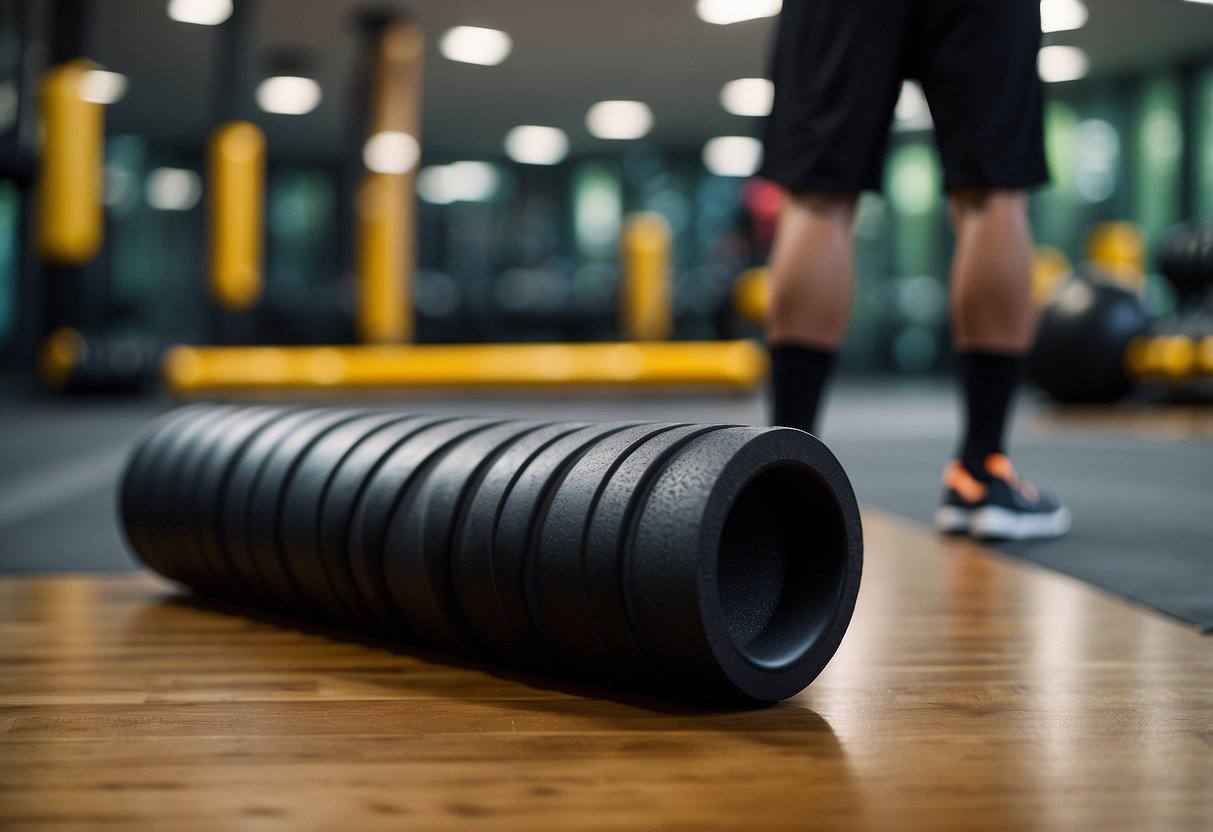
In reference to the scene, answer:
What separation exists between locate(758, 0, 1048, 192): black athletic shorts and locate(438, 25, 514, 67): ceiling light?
29.1 feet

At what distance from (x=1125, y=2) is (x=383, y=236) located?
19.2 ft

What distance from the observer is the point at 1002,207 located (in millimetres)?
1754

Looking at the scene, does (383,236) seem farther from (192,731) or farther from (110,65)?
(192,731)

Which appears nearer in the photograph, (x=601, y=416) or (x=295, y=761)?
(x=295, y=761)

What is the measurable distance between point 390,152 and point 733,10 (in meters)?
3.11

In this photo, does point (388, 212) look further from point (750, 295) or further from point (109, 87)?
point (109, 87)

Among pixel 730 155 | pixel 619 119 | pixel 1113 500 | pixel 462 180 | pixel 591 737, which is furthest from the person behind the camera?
pixel 462 180

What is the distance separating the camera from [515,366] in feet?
23.2

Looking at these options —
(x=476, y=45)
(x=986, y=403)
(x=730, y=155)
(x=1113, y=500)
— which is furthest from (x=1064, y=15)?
(x=986, y=403)

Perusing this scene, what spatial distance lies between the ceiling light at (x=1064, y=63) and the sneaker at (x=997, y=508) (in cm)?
940

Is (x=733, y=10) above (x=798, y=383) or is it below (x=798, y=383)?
above

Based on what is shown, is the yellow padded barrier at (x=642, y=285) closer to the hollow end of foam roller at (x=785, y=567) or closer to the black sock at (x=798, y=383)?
the black sock at (x=798, y=383)

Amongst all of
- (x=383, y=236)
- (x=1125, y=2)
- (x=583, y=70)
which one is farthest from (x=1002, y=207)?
(x=583, y=70)

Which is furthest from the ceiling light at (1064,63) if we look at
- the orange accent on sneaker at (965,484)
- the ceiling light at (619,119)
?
the orange accent on sneaker at (965,484)
